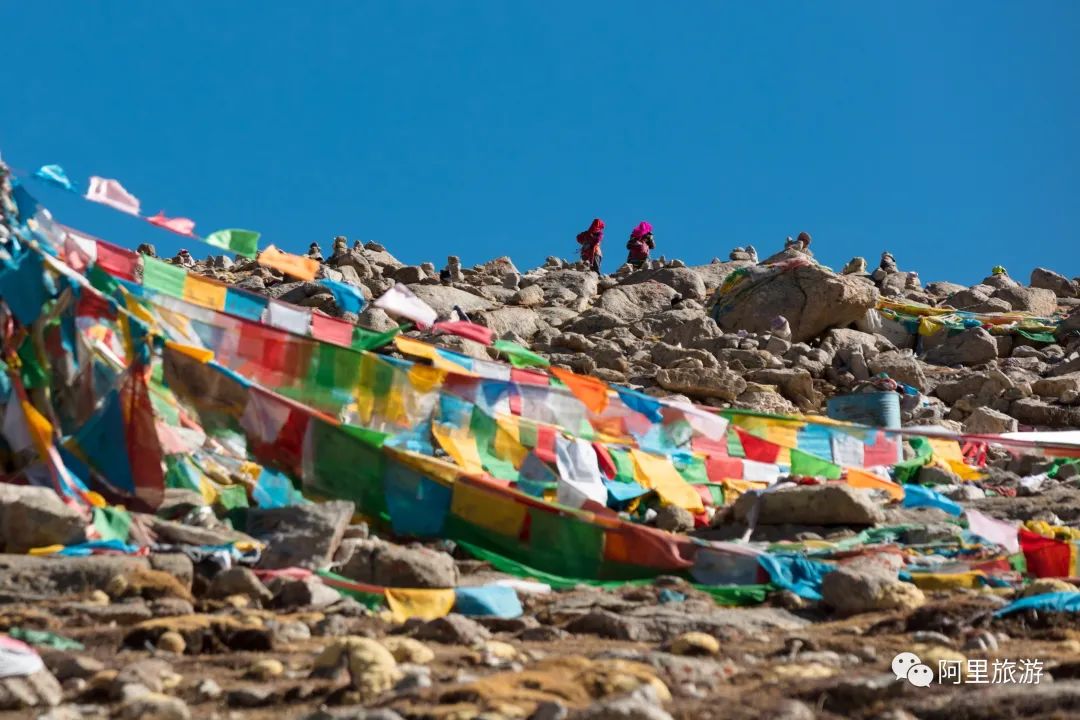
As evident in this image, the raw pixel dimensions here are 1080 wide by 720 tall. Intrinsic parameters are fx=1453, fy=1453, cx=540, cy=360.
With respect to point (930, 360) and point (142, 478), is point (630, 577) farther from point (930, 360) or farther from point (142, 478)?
point (930, 360)

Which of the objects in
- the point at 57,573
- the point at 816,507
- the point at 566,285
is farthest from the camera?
the point at 566,285

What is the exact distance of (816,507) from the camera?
28.9ft

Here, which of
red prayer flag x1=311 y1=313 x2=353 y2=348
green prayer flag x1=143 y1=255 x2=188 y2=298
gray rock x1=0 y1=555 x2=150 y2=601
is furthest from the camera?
red prayer flag x1=311 y1=313 x2=353 y2=348

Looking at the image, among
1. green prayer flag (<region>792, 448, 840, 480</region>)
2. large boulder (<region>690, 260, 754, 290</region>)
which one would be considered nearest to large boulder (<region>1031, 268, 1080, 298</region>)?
large boulder (<region>690, 260, 754, 290</region>)

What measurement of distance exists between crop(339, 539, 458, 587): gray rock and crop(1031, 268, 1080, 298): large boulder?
2345 centimetres

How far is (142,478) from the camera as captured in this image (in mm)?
7512

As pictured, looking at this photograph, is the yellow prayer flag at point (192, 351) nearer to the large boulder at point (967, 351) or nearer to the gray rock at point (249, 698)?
the gray rock at point (249, 698)

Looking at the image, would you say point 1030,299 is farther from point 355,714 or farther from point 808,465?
point 355,714

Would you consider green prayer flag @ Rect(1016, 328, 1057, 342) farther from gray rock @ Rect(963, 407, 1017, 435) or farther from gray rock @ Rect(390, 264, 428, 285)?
gray rock @ Rect(390, 264, 428, 285)

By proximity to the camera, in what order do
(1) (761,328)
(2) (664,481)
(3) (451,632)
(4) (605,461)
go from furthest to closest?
1. (1) (761,328)
2. (2) (664,481)
3. (4) (605,461)
4. (3) (451,632)

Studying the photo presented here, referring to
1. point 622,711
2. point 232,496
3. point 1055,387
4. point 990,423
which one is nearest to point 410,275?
point 1055,387

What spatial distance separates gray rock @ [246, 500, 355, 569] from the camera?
674 centimetres

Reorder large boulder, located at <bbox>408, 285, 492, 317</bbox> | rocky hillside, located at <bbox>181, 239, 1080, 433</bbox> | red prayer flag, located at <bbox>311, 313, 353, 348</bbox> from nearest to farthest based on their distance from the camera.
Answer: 1. red prayer flag, located at <bbox>311, 313, 353, 348</bbox>
2. rocky hillside, located at <bbox>181, 239, 1080, 433</bbox>
3. large boulder, located at <bbox>408, 285, 492, 317</bbox>

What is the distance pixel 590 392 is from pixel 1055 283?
2066 centimetres
